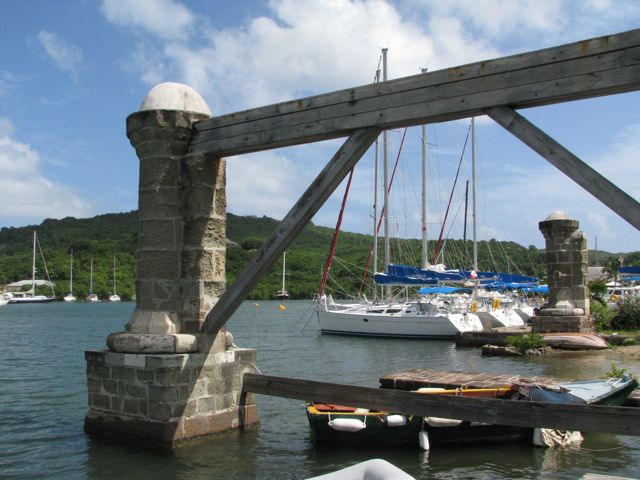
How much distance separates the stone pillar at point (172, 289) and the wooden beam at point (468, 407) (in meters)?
0.71

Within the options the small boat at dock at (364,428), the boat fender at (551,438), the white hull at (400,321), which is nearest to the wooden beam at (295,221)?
the small boat at dock at (364,428)

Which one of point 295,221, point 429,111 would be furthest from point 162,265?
point 429,111

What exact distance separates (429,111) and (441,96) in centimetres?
17

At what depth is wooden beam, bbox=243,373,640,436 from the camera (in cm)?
586

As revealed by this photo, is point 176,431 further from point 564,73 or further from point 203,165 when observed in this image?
point 564,73

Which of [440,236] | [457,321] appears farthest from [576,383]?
[440,236]

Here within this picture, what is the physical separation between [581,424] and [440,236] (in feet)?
108

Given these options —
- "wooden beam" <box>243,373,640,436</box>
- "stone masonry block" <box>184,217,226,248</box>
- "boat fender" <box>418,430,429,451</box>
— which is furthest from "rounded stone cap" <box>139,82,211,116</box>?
"boat fender" <box>418,430,429,451</box>

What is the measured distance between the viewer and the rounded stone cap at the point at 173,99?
26.2 ft

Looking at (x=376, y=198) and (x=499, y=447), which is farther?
(x=376, y=198)

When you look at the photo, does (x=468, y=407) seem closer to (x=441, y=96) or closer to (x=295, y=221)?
(x=295, y=221)

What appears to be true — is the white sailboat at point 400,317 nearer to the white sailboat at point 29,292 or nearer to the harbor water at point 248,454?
the harbor water at point 248,454

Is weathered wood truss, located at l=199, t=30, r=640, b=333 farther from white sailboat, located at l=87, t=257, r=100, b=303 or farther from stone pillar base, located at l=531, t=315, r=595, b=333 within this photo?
white sailboat, located at l=87, t=257, r=100, b=303

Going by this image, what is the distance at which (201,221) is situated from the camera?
7.88 m
